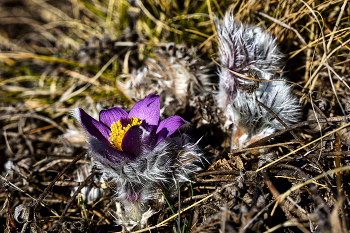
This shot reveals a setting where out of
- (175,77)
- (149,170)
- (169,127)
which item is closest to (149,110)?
(169,127)

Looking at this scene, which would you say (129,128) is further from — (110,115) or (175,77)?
(175,77)

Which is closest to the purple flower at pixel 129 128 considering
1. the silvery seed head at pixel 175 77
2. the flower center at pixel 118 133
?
the flower center at pixel 118 133

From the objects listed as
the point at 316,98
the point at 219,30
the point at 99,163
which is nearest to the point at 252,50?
the point at 219,30

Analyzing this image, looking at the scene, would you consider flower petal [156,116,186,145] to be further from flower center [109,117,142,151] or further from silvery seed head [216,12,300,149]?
silvery seed head [216,12,300,149]

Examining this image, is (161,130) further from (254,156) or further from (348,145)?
(348,145)

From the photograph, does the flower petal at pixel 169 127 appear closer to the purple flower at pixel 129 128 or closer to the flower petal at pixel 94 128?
the purple flower at pixel 129 128

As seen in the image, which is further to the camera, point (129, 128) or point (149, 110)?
point (149, 110)

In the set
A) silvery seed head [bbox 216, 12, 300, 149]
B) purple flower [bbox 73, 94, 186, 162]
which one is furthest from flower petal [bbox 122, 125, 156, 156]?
silvery seed head [bbox 216, 12, 300, 149]
